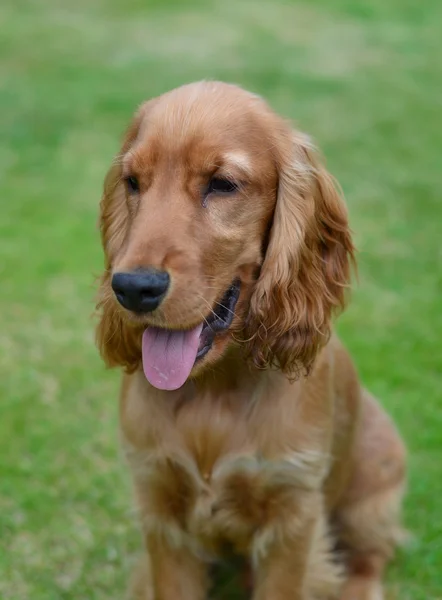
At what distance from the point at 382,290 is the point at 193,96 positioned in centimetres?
328

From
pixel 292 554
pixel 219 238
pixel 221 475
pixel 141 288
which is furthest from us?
pixel 292 554

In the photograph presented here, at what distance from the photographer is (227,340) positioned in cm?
254

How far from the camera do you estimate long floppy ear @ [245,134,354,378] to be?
8.32 ft

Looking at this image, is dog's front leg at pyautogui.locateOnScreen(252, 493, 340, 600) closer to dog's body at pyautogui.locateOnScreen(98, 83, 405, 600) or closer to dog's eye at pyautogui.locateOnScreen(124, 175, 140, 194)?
dog's body at pyautogui.locateOnScreen(98, 83, 405, 600)

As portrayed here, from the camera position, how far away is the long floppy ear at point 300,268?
2.54 meters

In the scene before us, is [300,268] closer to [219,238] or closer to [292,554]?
[219,238]

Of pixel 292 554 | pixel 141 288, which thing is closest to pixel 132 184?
pixel 141 288

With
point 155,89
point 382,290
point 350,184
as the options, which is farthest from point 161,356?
point 155,89

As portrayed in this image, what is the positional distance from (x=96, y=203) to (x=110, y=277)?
4.25m

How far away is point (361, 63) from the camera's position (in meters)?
10.8

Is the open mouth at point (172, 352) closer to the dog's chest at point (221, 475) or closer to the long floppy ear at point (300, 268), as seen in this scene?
the long floppy ear at point (300, 268)

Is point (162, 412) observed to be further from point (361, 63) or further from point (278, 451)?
point (361, 63)

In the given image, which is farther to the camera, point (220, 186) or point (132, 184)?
point (132, 184)

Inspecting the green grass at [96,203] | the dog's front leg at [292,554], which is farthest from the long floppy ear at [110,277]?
the green grass at [96,203]
